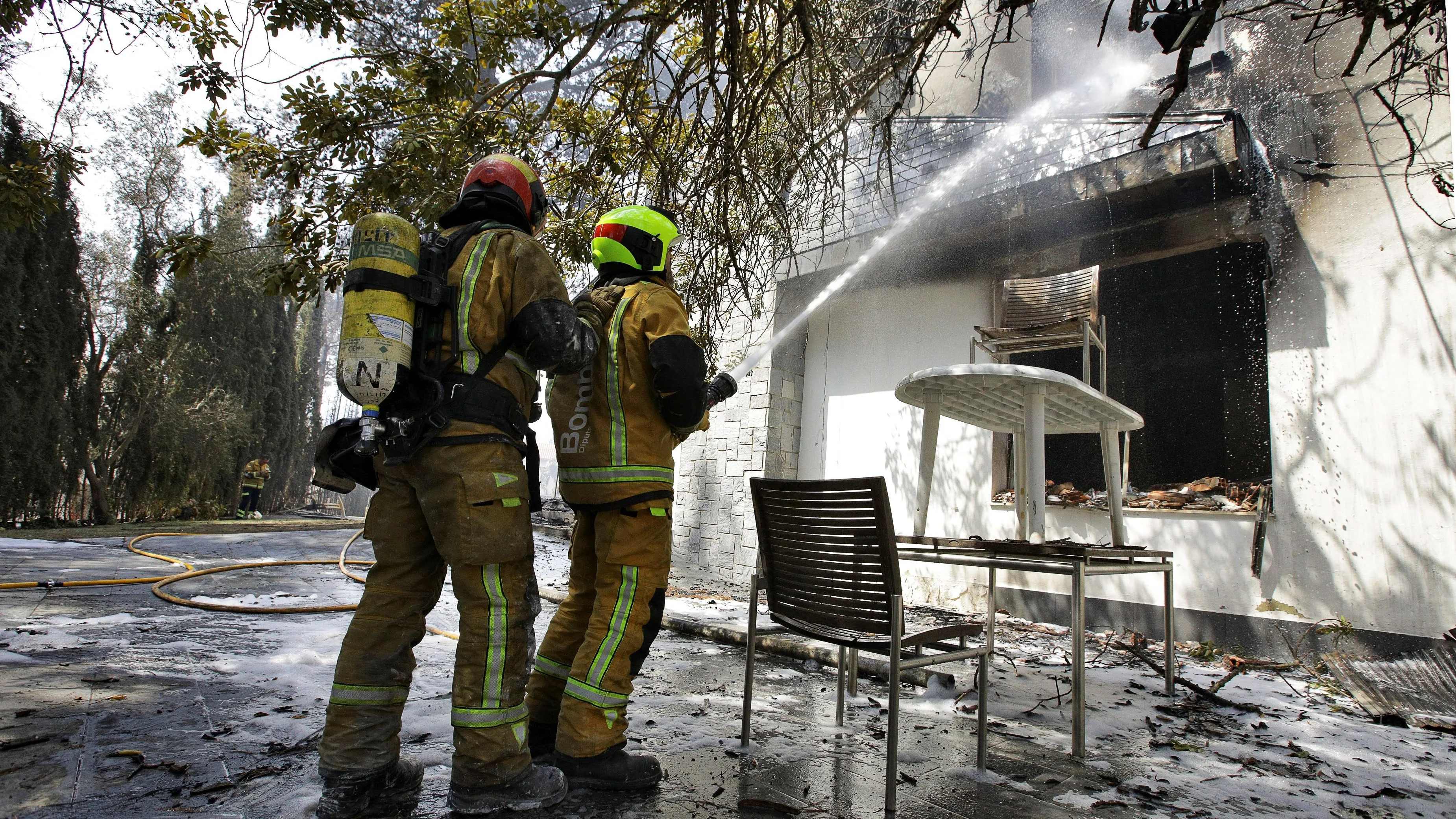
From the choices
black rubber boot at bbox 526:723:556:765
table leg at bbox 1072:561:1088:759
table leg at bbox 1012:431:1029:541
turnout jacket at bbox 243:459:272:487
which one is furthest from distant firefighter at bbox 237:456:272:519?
table leg at bbox 1072:561:1088:759

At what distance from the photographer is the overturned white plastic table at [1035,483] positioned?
9.09 ft

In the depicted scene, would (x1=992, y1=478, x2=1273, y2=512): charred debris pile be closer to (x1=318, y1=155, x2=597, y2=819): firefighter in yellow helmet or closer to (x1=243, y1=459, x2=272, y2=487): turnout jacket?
(x1=318, y1=155, x2=597, y2=819): firefighter in yellow helmet

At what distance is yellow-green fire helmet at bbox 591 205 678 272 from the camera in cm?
278

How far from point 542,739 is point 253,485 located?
2067cm

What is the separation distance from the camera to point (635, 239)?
9.11 ft

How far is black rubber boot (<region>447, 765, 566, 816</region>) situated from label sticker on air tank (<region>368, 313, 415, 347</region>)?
4.28ft

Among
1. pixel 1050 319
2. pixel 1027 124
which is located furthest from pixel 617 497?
pixel 1027 124

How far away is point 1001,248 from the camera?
6.99 meters

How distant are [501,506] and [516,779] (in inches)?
30.9

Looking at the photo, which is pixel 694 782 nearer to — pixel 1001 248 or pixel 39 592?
pixel 39 592

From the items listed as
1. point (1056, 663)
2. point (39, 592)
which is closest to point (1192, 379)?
point (1056, 663)

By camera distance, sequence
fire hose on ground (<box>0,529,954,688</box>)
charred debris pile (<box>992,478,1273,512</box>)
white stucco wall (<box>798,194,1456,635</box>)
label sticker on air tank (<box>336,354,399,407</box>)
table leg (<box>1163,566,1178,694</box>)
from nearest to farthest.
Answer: label sticker on air tank (<box>336,354,399,407</box>)
table leg (<box>1163,566,1178,694</box>)
fire hose on ground (<box>0,529,954,688</box>)
white stucco wall (<box>798,194,1456,635</box>)
charred debris pile (<box>992,478,1273,512</box>)

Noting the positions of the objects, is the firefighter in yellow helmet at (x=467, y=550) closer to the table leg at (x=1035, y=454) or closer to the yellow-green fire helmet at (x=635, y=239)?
the yellow-green fire helmet at (x=635, y=239)

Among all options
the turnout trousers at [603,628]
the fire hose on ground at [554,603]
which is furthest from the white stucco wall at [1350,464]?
the turnout trousers at [603,628]
